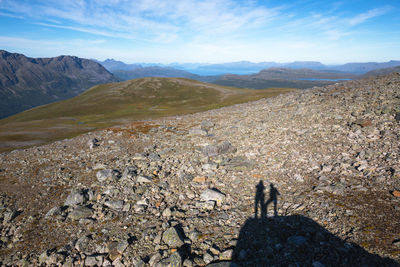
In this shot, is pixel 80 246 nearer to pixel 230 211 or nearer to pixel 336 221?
pixel 230 211

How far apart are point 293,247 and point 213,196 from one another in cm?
448

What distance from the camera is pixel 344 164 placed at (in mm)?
11375

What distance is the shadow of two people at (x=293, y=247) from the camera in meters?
6.27

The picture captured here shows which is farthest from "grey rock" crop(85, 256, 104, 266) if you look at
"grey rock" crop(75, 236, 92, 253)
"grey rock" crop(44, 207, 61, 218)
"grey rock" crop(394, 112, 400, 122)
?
"grey rock" crop(394, 112, 400, 122)

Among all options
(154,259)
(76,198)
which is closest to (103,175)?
(76,198)

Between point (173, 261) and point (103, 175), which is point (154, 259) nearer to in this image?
point (173, 261)

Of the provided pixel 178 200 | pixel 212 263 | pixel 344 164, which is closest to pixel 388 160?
pixel 344 164

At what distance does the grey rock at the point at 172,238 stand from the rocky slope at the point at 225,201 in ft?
0.13

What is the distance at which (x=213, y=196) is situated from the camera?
1067cm

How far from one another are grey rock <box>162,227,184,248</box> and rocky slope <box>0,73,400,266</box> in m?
0.04

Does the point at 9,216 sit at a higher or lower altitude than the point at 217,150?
lower

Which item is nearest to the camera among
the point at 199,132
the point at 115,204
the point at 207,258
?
the point at 207,258

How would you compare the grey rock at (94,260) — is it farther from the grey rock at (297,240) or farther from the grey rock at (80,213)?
the grey rock at (297,240)

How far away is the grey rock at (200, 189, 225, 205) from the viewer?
10.5 m
